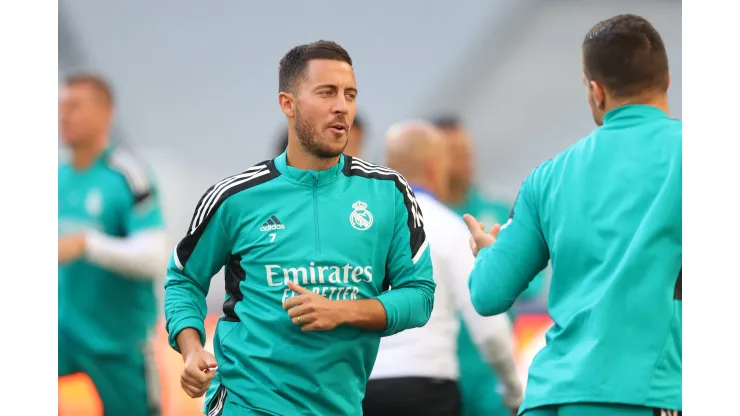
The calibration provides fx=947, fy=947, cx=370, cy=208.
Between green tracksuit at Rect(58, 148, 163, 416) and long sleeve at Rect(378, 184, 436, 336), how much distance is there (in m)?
2.27

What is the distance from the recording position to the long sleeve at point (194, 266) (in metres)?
2.83

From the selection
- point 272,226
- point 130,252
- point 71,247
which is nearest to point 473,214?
point 130,252

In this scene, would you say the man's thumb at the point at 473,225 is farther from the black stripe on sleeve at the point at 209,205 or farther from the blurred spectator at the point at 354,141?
the blurred spectator at the point at 354,141

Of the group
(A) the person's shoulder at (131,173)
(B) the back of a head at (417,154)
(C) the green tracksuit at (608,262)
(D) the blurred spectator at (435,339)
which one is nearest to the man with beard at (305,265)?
(C) the green tracksuit at (608,262)

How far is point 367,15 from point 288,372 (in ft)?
29.8

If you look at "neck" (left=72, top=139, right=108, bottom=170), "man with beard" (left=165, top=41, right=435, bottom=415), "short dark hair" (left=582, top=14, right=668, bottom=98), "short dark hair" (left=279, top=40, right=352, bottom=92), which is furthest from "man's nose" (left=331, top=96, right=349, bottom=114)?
"neck" (left=72, top=139, right=108, bottom=170)

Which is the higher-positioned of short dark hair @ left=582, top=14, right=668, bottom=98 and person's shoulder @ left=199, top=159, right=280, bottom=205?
short dark hair @ left=582, top=14, right=668, bottom=98

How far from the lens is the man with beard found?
273 cm

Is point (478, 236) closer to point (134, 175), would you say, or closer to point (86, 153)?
point (134, 175)

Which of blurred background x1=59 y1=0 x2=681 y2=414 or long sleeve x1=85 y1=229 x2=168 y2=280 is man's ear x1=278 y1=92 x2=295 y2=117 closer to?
long sleeve x1=85 y1=229 x2=168 y2=280

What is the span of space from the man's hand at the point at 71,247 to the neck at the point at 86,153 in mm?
570
